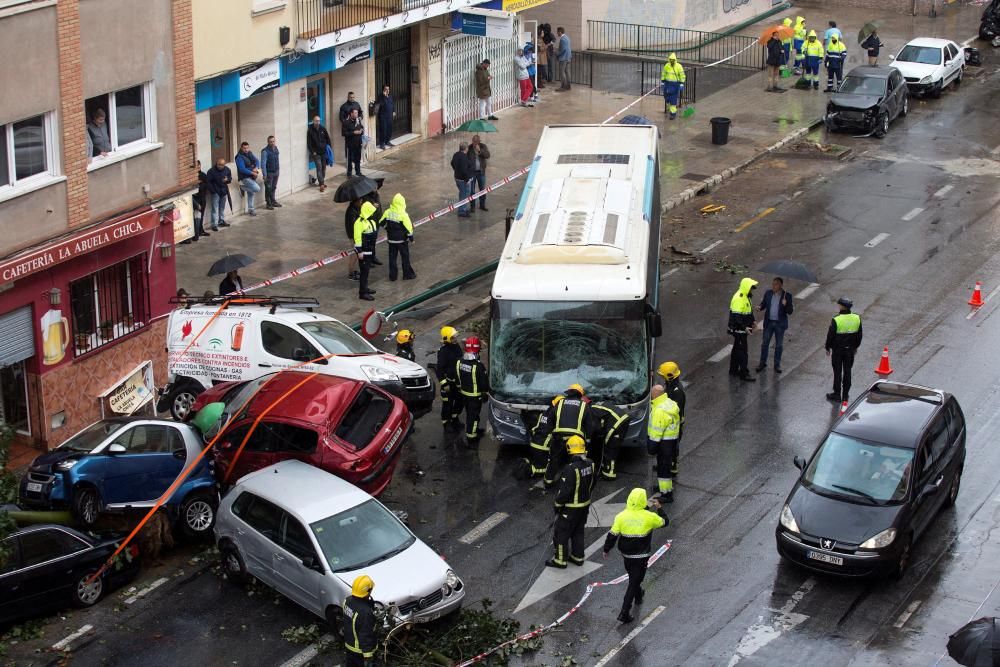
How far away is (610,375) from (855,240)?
1157cm

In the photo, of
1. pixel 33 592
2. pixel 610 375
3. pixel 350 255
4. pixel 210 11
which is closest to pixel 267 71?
pixel 210 11

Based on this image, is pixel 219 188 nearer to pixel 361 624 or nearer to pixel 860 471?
pixel 860 471

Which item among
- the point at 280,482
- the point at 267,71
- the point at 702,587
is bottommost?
the point at 702,587

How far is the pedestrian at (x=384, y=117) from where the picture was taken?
33.4m

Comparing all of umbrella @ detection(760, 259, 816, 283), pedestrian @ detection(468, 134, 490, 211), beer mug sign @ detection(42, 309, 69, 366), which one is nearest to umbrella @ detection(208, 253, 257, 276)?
beer mug sign @ detection(42, 309, 69, 366)

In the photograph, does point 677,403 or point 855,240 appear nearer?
point 677,403

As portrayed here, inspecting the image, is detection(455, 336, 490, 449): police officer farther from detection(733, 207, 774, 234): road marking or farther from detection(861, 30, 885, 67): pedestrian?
detection(861, 30, 885, 67): pedestrian

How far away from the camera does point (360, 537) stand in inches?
614

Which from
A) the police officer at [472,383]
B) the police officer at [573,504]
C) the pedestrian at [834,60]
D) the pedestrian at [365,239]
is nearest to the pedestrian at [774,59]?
the pedestrian at [834,60]

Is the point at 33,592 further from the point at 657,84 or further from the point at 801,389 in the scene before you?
the point at 657,84

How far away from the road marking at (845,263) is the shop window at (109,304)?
1276cm

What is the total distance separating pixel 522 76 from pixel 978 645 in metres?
27.7

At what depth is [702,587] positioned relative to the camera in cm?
1630

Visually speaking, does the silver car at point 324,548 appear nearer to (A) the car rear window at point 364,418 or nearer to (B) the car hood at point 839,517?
(A) the car rear window at point 364,418
